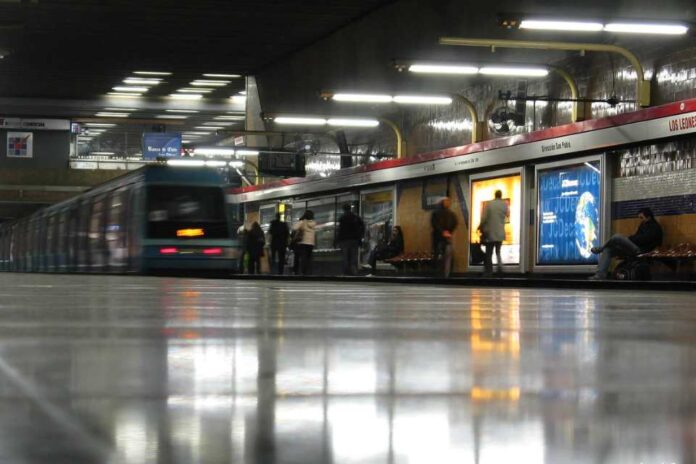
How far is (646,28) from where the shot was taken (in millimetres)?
15820

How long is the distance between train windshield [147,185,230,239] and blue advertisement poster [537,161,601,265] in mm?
6925

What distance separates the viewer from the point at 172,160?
44.3 meters

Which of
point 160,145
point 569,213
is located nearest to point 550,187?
point 569,213

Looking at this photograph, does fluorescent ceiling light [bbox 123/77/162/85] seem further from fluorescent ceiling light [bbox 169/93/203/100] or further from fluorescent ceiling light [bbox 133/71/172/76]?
fluorescent ceiling light [bbox 169/93/203/100]

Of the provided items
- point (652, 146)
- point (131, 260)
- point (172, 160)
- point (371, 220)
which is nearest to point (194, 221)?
point (131, 260)

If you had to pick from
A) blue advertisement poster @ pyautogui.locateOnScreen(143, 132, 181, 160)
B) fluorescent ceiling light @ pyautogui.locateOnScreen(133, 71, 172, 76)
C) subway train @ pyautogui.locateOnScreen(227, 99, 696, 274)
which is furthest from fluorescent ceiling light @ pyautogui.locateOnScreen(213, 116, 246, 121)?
subway train @ pyautogui.locateOnScreen(227, 99, 696, 274)

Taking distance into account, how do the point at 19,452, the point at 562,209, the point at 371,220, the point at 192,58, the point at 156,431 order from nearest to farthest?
the point at 19,452 < the point at 156,431 < the point at 562,209 < the point at 371,220 < the point at 192,58

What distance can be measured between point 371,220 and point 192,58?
10318mm

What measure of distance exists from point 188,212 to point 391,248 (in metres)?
6.54

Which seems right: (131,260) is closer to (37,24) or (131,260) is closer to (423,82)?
(423,82)

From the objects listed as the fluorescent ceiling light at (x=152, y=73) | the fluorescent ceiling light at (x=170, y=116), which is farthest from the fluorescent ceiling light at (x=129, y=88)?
the fluorescent ceiling light at (x=170, y=116)

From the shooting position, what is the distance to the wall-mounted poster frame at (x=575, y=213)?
19.4m

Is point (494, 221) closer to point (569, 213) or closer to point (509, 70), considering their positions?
point (569, 213)

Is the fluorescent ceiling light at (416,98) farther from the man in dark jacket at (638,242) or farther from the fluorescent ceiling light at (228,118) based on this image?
the fluorescent ceiling light at (228,118)
